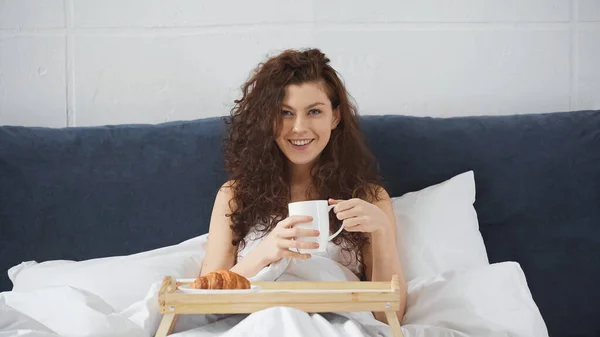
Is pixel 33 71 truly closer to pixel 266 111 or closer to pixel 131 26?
pixel 131 26

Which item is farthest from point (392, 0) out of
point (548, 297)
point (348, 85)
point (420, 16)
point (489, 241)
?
point (548, 297)

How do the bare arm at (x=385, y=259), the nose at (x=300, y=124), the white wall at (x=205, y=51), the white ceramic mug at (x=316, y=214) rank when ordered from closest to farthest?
the white ceramic mug at (x=316, y=214), the bare arm at (x=385, y=259), the nose at (x=300, y=124), the white wall at (x=205, y=51)

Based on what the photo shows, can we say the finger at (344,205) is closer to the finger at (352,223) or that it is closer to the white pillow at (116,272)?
A: the finger at (352,223)

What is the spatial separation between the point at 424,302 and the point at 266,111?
0.65 metres

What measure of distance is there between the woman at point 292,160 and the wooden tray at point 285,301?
397 millimetres

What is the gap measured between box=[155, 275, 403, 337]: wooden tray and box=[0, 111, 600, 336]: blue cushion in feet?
2.33

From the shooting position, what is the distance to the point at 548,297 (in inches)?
87.7

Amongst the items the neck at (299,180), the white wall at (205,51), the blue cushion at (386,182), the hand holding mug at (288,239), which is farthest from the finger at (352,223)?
the white wall at (205,51)

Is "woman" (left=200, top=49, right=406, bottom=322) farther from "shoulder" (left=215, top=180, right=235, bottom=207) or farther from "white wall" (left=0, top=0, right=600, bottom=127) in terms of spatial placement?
"white wall" (left=0, top=0, right=600, bottom=127)

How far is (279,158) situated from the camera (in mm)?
2160

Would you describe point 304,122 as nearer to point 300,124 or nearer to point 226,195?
point 300,124

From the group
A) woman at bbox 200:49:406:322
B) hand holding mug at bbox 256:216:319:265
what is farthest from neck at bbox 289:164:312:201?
hand holding mug at bbox 256:216:319:265

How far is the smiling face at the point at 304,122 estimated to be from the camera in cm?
205

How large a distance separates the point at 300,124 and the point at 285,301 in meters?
0.60
